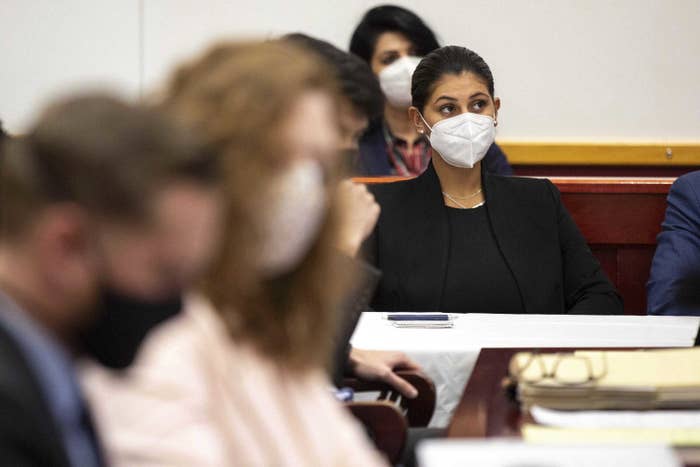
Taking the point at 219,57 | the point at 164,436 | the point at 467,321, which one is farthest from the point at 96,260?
the point at 467,321

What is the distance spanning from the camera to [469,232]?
3109mm

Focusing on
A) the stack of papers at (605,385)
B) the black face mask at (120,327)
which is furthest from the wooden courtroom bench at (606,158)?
the black face mask at (120,327)

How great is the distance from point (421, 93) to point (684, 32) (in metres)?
1.91

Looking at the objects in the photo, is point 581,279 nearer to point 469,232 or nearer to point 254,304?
point 469,232

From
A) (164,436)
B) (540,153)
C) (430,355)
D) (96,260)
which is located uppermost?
(96,260)

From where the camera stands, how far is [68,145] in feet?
2.66

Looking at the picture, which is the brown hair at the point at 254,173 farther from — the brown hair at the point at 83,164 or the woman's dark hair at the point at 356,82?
A: the woman's dark hair at the point at 356,82

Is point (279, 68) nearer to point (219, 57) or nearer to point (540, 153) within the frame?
point (219, 57)

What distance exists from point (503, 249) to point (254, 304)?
2.01 meters

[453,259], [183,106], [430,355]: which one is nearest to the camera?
[183,106]

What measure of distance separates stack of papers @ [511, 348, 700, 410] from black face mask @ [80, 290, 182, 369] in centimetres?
82

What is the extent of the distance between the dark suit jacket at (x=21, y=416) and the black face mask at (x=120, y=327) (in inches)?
2.9

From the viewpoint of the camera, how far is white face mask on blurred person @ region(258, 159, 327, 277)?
1081 millimetres

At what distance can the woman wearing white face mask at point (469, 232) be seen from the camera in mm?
3037
